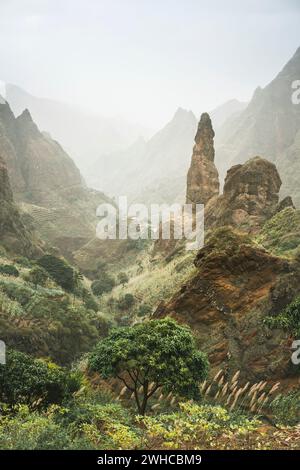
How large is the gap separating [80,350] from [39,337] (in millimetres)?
3457

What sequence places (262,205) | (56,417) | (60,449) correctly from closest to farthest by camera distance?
1. (60,449)
2. (56,417)
3. (262,205)

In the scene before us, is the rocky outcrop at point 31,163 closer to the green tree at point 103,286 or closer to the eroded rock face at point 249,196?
the green tree at point 103,286

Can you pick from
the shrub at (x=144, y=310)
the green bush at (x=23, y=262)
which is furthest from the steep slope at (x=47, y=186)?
the shrub at (x=144, y=310)

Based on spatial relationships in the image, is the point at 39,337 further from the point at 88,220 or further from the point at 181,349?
the point at 88,220

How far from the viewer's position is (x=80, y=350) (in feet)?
92.4

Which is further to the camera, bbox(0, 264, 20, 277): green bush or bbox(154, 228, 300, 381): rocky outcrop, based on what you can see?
bbox(0, 264, 20, 277): green bush

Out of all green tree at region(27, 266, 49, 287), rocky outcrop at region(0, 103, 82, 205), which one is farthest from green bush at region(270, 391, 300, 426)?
rocky outcrop at region(0, 103, 82, 205)

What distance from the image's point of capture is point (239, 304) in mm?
18531

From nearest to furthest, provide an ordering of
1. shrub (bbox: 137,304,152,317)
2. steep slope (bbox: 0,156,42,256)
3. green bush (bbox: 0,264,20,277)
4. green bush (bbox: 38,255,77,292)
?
shrub (bbox: 137,304,152,317)
green bush (bbox: 0,264,20,277)
green bush (bbox: 38,255,77,292)
steep slope (bbox: 0,156,42,256)

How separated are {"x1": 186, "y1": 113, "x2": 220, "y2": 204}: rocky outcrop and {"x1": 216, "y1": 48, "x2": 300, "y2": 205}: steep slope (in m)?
60.5

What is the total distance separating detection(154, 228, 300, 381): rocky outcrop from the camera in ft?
53.1

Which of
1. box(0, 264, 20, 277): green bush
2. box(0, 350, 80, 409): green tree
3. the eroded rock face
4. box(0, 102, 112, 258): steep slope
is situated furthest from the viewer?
box(0, 102, 112, 258): steep slope

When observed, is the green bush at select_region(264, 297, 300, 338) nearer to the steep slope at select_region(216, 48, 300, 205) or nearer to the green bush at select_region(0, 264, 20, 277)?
the green bush at select_region(0, 264, 20, 277)
